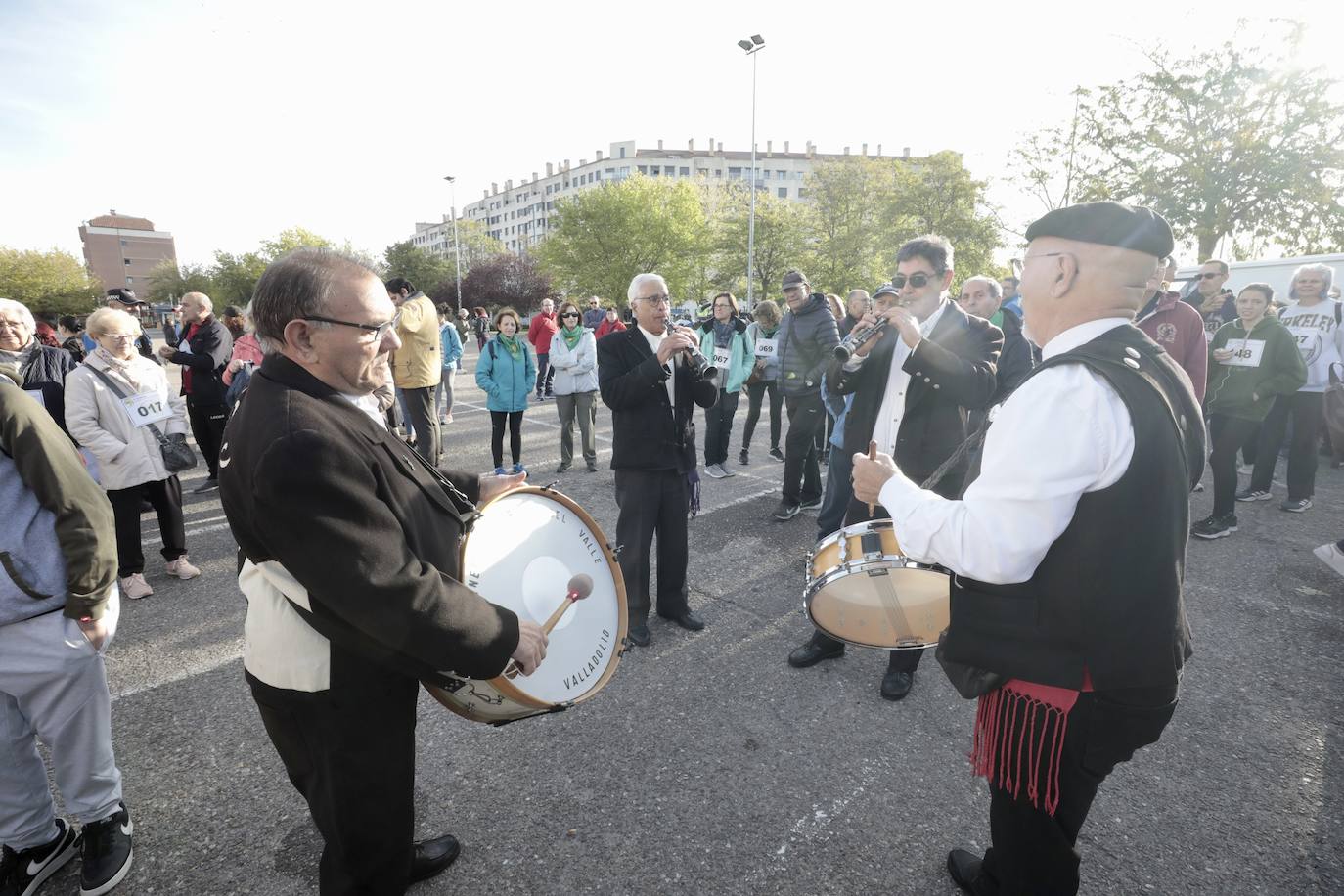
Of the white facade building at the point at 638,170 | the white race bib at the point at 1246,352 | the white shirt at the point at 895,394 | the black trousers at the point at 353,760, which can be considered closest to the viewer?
the black trousers at the point at 353,760

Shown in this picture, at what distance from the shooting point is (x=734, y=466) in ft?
26.8

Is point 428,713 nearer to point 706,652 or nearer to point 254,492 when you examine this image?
point 706,652

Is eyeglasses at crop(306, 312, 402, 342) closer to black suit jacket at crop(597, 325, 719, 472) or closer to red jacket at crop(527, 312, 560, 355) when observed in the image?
black suit jacket at crop(597, 325, 719, 472)

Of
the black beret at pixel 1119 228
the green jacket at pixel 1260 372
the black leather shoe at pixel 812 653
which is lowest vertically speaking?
the black leather shoe at pixel 812 653

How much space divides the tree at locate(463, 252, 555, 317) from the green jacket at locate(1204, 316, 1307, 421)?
2342 inches

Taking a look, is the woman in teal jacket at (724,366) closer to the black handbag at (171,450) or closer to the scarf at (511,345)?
the scarf at (511,345)

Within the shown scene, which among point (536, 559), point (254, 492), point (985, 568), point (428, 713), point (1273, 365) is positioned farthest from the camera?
point (1273, 365)

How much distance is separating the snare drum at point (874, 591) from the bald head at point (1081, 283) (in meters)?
0.92

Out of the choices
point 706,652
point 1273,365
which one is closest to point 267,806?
point 706,652

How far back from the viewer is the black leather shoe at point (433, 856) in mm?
2229

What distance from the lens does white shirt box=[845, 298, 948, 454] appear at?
345 centimetres

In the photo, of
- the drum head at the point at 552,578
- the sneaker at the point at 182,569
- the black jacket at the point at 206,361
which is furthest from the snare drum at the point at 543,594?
the black jacket at the point at 206,361

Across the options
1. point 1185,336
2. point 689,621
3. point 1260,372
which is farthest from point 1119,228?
point 1260,372

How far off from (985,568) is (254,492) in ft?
5.34
